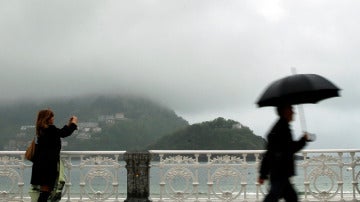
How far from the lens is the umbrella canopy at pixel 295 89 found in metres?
6.02

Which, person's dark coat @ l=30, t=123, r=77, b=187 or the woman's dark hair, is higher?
the woman's dark hair

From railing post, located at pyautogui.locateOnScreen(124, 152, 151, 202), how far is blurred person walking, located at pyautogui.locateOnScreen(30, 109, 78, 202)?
2172 mm

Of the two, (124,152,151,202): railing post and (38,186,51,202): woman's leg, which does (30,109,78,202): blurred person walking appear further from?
(124,152,151,202): railing post

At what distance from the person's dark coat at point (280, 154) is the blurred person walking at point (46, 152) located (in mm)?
3252

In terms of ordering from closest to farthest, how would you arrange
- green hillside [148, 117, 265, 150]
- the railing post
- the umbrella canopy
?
the umbrella canopy < the railing post < green hillside [148, 117, 265, 150]

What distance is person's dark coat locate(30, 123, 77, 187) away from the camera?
7.50 metres

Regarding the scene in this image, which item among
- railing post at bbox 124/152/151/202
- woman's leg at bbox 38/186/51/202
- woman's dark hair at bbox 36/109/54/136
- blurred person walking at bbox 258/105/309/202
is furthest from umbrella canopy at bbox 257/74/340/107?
railing post at bbox 124/152/151/202

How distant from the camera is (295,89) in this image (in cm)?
602

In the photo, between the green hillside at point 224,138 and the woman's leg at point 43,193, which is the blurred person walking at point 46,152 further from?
the green hillside at point 224,138

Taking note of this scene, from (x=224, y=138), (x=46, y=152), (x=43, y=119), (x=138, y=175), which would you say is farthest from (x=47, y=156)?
(x=224, y=138)

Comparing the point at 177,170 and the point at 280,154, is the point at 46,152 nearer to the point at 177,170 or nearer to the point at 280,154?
the point at 177,170

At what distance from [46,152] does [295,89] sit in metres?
3.95

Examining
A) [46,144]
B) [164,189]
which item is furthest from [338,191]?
[46,144]

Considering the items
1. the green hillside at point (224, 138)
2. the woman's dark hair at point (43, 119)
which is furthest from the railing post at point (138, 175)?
the green hillside at point (224, 138)
